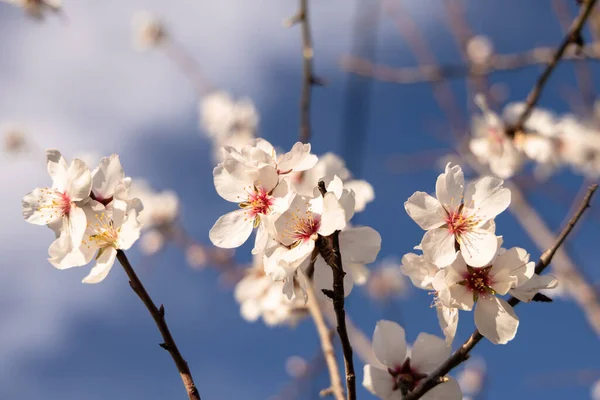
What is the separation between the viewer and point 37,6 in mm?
2580

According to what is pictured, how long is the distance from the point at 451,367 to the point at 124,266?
62 centimetres

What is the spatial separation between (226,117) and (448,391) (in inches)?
132

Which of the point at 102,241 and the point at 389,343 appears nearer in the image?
the point at 102,241

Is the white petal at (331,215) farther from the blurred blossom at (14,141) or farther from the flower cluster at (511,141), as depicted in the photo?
the blurred blossom at (14,141)

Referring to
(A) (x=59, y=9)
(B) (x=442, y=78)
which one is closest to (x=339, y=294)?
(B) (x=442, y=78)

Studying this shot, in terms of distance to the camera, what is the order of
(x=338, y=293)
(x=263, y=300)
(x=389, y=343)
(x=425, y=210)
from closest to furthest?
(x=338, y=293) → (x=425, y=210) → (x=389, y=343) → (x=263, y=300)

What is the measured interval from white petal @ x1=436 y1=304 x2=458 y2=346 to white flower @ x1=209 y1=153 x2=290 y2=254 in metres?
0.38

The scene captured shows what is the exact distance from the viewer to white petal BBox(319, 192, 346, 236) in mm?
880

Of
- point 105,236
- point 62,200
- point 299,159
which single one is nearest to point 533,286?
point 299,159

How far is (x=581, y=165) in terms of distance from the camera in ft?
11.2

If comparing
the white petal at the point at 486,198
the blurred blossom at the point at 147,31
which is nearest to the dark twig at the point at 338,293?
the white petal at the point at 486,198

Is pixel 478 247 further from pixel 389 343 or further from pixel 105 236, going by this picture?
pixel 105 236

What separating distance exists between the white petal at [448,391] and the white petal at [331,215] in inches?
15.5

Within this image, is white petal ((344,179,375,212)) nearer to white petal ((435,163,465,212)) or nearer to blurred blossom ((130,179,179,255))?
white petal ((435,163,465,212))
